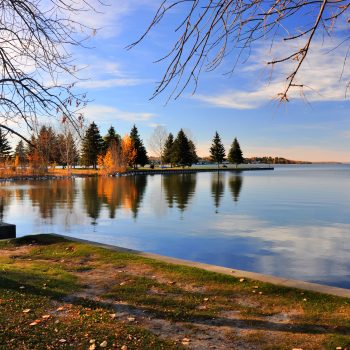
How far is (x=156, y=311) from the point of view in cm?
591

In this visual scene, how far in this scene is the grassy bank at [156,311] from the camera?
4.92 m

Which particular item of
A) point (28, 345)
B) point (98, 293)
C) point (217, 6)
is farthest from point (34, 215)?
point (217, 6)

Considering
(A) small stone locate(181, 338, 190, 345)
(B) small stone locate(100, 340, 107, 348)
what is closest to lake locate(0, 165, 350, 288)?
(A) small stone locate(181, 338, 190, 345)

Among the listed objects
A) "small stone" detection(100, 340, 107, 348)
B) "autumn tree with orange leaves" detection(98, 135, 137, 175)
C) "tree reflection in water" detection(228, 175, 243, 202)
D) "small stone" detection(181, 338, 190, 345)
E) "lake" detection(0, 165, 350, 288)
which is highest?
"autumn tree with orange leaves" detection(98, 135, 137, 175)

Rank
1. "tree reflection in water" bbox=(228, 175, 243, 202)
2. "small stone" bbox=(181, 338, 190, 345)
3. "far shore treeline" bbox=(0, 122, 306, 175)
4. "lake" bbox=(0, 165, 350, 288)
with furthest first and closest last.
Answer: "far shore treeline" bbox=(0, 122, 306, 175), "tree reflection in water" bbox=(228, 175, 243, 202), "lake" bbox=(0, 165, 350, 288), "small stone" bbox=(181, 338, 190, 345)

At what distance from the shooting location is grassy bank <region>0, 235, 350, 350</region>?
492 cm

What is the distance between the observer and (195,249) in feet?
43.3

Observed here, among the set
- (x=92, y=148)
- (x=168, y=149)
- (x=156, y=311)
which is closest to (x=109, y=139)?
(x=92, y=148)

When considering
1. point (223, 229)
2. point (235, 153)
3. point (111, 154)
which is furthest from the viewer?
point (235, 153)

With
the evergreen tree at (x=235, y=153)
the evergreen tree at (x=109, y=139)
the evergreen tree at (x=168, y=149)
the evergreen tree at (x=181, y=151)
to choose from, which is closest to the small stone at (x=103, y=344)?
the evergreen tree at (x=109, y=139)

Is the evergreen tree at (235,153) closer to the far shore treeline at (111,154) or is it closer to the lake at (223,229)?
the far shore treeline at (111,154)

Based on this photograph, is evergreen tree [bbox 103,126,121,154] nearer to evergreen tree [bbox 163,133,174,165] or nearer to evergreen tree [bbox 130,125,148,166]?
evergreen tree [bbox 130,125,148,166]

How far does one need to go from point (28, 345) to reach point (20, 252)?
6005 millimetres

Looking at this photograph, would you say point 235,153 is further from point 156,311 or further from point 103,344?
point 103,344
